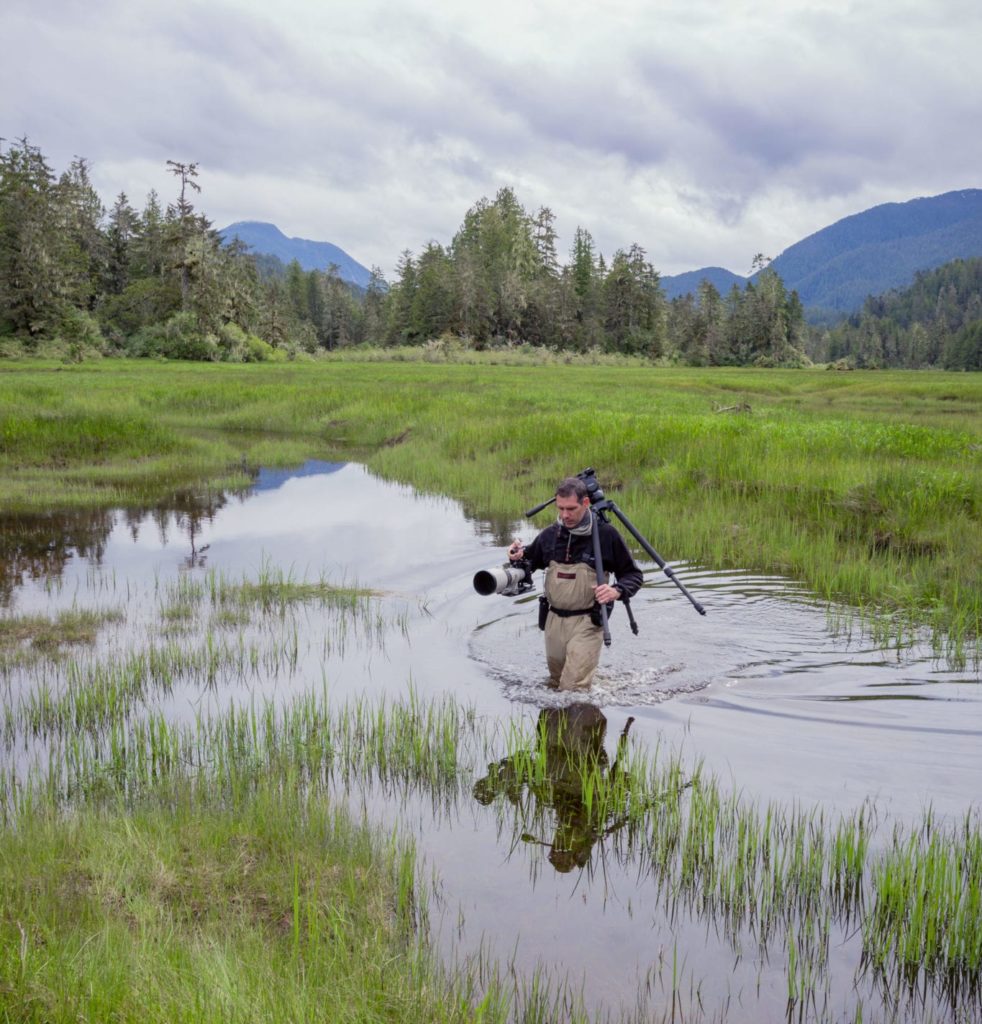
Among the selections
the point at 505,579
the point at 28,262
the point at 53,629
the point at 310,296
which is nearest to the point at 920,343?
the point at 310,296

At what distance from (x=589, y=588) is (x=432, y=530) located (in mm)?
9197

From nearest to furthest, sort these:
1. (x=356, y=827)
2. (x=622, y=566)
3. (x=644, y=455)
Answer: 1. (x=356, y=827)
2. (x=622, y=566)
3. (x=644, y=455)

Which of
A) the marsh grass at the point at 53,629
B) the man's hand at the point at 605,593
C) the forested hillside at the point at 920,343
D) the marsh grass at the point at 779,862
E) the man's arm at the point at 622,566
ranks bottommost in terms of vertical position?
the marsh grass at the point at 779,862

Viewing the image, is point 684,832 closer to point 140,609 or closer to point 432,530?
point 140,609

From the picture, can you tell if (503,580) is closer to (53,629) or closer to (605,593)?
(605,593)

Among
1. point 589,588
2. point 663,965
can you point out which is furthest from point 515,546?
point 663,965

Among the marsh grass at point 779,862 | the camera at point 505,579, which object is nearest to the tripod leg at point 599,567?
the camera at point 505,579

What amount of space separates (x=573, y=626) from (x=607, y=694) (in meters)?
0.85

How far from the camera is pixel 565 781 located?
6773 millimetres

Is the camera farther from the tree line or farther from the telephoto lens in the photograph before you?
the tree line

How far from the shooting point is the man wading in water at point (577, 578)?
8164 mm

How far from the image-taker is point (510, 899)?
5223mm

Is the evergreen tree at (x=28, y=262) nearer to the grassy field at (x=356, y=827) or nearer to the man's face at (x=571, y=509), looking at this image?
the grassy field at (x=356, y=827)

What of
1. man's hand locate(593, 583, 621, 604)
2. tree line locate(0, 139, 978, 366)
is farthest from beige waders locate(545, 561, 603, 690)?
tree line locate(0, 139, 978, 366)
